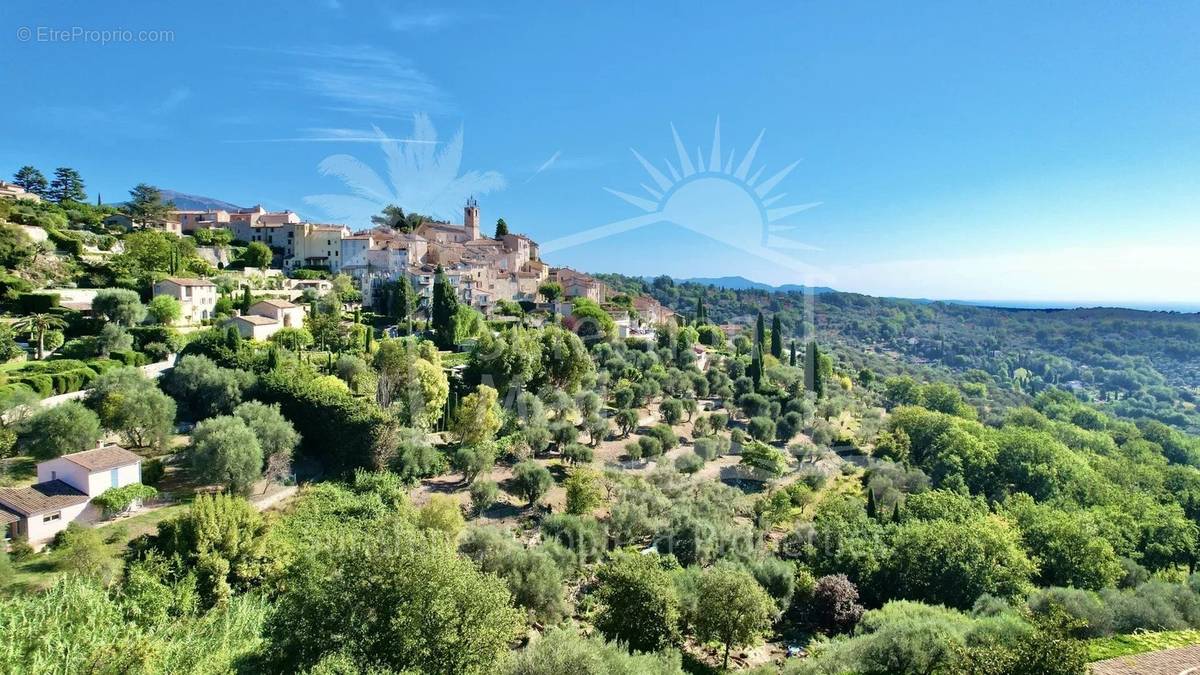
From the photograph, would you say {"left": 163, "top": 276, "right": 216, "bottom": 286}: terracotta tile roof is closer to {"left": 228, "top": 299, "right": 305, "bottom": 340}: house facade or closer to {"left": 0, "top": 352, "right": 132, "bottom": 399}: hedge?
{"left": 228, "top": 299, "right": 305, "bottom": 340}: house facade

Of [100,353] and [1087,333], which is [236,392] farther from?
[1087,333]

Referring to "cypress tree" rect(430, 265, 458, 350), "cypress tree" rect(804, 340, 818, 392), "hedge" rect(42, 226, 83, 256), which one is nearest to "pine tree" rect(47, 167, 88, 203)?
"hedge" rect(42, 226, 83, 256)

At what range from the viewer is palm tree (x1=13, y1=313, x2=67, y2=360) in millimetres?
24344

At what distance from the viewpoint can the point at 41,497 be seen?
51.1 ft

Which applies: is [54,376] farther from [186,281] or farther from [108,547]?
[186,281]

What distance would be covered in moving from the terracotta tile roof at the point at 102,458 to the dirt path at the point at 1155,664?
24397mm

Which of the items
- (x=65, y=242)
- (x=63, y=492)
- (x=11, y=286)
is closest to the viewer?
(x=63, y=492)

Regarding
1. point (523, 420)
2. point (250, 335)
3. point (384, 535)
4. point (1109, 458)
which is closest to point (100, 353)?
point (250, 335)

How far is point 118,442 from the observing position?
68.3ft

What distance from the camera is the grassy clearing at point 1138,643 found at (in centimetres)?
1311

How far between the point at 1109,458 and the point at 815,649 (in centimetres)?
3557

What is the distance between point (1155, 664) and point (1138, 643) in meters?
1.74

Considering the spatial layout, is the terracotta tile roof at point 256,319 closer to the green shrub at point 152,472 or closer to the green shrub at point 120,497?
the green shrub at point 152,472

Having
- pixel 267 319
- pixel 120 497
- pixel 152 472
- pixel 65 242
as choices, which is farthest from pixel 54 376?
pixel 65 242
